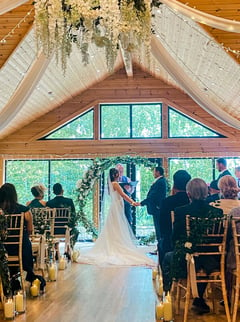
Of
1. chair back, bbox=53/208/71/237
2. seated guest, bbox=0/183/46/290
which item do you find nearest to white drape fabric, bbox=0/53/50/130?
seated guest, bbox=0/183/46/290

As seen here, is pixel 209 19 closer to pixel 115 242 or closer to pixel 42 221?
pixel 42 221

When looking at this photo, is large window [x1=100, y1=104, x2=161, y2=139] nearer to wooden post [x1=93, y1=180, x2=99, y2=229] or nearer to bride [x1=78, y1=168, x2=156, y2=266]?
wooden post [x1=93, y1=180, x2=99, y2=229]

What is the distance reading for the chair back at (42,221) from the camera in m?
6.01

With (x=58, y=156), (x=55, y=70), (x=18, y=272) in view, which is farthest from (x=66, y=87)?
(x=18, y=272)

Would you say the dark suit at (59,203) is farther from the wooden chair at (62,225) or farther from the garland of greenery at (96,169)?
the garland of greenery at (96,169)

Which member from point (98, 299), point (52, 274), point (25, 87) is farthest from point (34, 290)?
point (25, 87)

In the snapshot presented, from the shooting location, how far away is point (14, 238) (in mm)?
4914

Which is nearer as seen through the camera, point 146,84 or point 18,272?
point 18,272

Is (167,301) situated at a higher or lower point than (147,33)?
lower

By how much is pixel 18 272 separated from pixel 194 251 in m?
2.39

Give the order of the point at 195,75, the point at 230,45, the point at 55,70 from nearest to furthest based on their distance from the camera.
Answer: the point at 230,45 < the point at 195,75 < the point at 55,70

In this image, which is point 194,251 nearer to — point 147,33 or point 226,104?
point 147,33

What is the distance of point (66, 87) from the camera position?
10.2 meters

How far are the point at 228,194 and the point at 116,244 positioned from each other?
3782 millimetres
